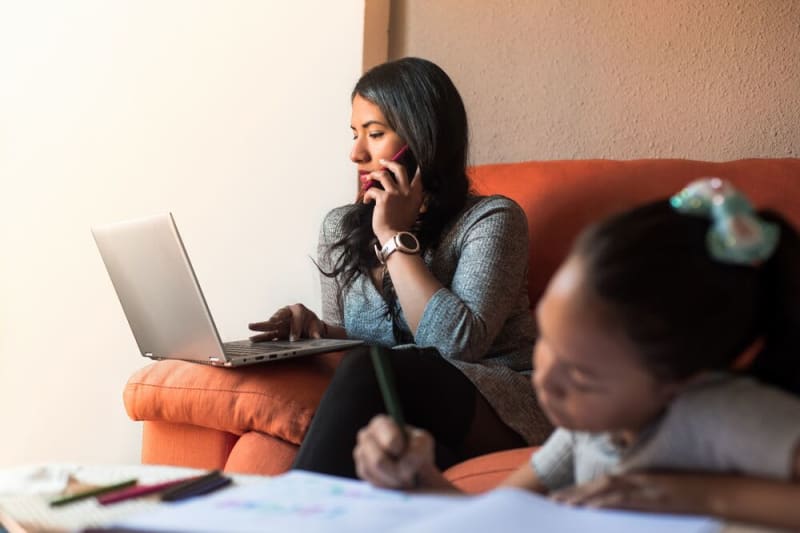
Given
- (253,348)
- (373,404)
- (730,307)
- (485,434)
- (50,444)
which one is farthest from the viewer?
(50,444)

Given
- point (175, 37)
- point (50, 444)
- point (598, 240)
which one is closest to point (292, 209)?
point (175, 37)

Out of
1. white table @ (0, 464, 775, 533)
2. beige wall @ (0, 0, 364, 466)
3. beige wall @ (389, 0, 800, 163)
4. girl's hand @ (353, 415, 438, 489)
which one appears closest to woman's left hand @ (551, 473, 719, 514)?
girl's hand @ (353, 415, 438, 489)

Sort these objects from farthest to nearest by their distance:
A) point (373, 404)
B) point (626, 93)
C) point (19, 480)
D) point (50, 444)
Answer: point (50, 444) < point (626, 93) < point (373, 404) < point (19, 480)

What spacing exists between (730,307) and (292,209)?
1.60 metres

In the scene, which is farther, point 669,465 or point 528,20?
point 528,20

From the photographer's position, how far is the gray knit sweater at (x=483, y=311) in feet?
4.63

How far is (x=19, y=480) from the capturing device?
946 mm

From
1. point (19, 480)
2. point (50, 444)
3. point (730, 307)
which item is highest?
point (730, 307)

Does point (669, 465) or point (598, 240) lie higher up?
point (598, 240)

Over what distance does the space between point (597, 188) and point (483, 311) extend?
15.3 inches

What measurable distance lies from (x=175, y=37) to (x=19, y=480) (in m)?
1.55

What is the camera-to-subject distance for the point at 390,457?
2.51 feet

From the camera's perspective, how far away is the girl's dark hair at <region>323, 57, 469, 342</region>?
1.67 meters

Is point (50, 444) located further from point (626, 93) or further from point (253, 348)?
point (626, 93)
